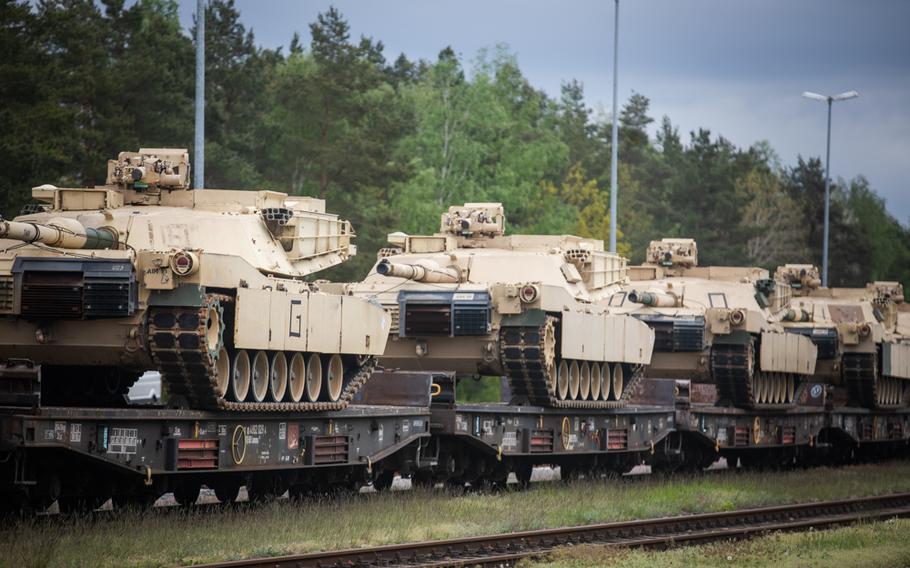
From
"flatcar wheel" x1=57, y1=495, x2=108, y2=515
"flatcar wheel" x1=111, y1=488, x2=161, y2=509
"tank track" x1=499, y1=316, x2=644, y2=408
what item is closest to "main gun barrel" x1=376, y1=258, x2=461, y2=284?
"tank track" x1=499, y1=316, x2=644, y2=408

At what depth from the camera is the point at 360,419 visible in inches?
852

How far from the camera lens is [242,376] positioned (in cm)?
1941

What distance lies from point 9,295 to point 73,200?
341 centimetres

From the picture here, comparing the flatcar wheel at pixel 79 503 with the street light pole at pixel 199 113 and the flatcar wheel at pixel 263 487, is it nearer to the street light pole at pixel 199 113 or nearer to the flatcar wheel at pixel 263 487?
the flatcar wheel at pixel 263 487

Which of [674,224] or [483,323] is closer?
[483,323]

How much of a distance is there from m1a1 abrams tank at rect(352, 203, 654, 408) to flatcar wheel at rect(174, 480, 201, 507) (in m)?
4.41

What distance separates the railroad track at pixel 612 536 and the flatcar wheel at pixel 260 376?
138 inches

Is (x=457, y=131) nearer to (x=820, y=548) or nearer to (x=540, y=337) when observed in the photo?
(x=540, y=337)

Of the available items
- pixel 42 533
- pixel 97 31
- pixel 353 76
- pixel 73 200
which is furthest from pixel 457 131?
pixel 42 533

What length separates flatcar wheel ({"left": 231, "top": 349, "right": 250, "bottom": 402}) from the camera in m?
19.2

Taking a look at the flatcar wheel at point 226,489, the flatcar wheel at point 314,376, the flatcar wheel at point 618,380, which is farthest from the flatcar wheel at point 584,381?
the flatcar wheel at point 226,489

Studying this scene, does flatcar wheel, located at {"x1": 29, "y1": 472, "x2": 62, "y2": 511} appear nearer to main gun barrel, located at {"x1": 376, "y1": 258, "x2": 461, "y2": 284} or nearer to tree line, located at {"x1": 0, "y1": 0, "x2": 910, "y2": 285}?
main gun barrel, located at {"x1": 376, "y1": 258, "x2": 461, "y2": 284}

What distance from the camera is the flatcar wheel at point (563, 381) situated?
26812 mm

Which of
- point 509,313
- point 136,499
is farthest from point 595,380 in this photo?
point 136,499
